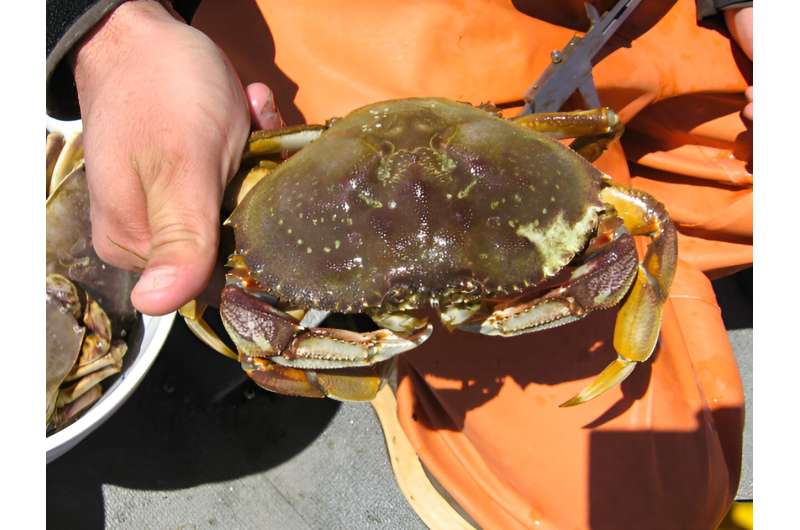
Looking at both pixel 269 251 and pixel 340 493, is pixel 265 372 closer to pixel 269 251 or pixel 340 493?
pixel 269 251

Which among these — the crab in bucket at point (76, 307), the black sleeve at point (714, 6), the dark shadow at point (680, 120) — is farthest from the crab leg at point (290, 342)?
the black sleeve at point (714, 6)

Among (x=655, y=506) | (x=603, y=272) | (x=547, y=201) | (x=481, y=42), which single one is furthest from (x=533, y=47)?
(x=655, y=506)

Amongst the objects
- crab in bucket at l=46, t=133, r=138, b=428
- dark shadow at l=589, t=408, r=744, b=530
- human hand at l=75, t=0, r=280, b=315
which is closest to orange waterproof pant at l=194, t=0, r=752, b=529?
dark shadow at l=589, t=408, r=744, b=530

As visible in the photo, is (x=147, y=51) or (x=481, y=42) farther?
(x=481, y=42)

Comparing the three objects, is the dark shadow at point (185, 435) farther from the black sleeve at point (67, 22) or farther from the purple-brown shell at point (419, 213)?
the black sleeve at point (67, 22)

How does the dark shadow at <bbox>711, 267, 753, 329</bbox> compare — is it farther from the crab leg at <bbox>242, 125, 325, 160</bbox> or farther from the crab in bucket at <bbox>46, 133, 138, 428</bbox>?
the crab in bucket at <bbox>46, 133, 138, 428</bbox>
